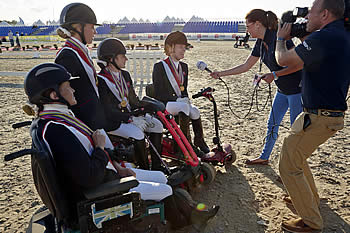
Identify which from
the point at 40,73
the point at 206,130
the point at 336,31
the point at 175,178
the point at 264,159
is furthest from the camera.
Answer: the point at 206,130

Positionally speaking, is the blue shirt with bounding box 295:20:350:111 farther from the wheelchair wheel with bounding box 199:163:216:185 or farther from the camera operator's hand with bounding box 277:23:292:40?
the wheelchair wheel with bounding box 199:163:216:185

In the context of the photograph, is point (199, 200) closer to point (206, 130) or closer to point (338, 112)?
point (338, 112)

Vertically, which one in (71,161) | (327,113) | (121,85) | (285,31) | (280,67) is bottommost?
(71,161)

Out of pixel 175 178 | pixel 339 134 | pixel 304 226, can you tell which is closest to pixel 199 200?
pixel 175 178

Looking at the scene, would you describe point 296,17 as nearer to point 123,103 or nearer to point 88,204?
point 123,103

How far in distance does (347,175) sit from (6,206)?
4.50 metres

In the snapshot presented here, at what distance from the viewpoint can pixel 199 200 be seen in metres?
3.41

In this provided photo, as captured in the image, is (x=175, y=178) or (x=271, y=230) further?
(x=175, y=178)

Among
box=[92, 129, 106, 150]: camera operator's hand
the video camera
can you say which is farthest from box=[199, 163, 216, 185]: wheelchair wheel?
the video camera

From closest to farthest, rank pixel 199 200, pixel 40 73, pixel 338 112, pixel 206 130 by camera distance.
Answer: pixel 40 73 < pixel 338 112 < pixel 199 200 < pixel 206 130

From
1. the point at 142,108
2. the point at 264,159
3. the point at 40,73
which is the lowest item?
the point at 264,159

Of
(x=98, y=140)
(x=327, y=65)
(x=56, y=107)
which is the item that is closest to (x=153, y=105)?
(x=98, y=140)

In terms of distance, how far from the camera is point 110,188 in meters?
2.01

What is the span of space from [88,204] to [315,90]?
2.14 meters
